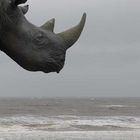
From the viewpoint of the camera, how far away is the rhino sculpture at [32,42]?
13.5 feet

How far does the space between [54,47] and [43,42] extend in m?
0.10

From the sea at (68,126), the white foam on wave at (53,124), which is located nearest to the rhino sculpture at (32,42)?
the sea at (68,126)

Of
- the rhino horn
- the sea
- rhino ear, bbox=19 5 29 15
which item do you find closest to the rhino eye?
the rhino horn

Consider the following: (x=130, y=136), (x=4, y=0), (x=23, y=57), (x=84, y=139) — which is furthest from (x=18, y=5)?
(x=84, y=139)

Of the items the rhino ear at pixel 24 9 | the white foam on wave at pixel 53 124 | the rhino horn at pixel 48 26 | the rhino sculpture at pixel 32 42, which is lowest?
the rhino sculpture at pixel 32 42

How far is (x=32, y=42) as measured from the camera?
13.6 ft

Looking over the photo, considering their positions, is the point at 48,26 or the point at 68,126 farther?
the point at 68,126

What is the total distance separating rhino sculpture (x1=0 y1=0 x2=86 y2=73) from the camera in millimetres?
4121

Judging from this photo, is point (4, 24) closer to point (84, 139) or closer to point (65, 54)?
point (65, 54)

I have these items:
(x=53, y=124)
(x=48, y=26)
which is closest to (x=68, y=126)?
(x=53, y=124)

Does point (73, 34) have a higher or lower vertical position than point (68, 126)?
lower

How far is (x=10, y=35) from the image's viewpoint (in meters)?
4.14

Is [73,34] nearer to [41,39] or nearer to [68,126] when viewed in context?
[41,39]

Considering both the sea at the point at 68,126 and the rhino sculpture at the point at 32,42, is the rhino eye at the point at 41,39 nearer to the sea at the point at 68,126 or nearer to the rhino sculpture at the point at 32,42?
the rhino sculpture at the point at 32,42
